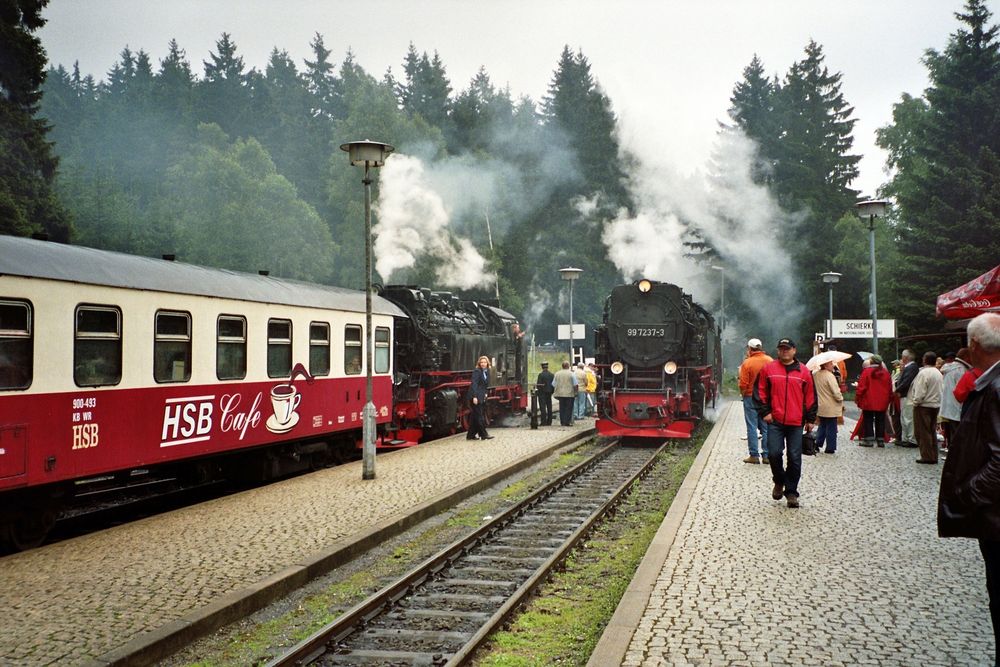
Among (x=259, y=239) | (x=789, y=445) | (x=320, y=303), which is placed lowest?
(x=789, y=445)

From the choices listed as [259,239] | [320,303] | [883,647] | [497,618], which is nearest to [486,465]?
[320,303]

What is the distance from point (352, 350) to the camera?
14.5 m

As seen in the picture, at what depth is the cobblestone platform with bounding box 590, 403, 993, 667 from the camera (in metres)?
5.07

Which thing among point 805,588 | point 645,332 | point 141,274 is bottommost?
point 805,588

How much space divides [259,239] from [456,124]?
2092 cm

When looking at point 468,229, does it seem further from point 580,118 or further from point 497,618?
point 497,618

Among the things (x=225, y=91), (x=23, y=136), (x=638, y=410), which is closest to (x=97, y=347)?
(x=638, y=410)

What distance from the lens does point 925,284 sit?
105 feet

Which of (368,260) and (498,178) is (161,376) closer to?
(368,260)

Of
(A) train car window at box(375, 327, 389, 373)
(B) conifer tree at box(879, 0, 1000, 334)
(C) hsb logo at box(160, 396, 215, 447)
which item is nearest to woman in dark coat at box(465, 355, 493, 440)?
(A) train car window at box(375, 327, 389, 373)

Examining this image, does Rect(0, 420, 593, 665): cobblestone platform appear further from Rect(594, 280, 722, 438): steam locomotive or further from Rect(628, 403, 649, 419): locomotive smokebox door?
Rect(594, 280, 722, 438): steam locomotive

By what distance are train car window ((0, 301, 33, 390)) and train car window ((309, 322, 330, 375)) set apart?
213 inches

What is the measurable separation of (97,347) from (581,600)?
17.5 ft

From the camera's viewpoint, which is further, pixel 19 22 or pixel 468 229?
pixel 468 229
